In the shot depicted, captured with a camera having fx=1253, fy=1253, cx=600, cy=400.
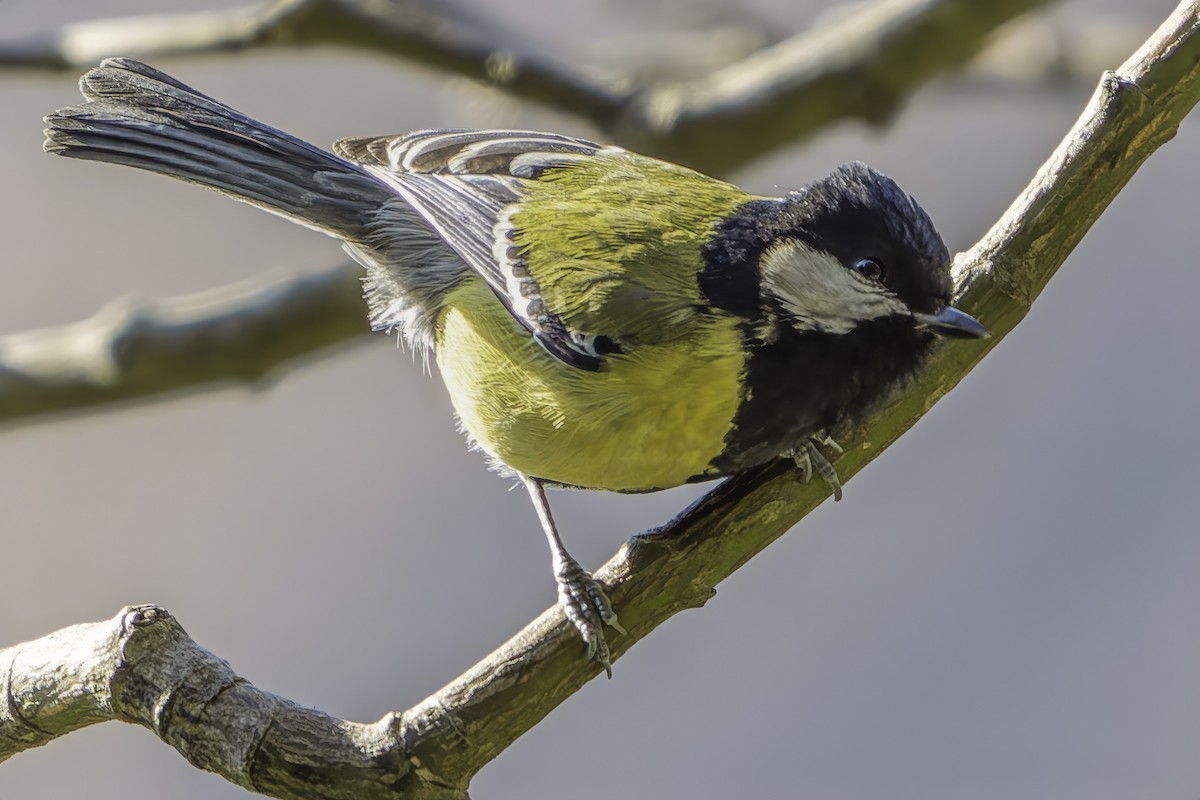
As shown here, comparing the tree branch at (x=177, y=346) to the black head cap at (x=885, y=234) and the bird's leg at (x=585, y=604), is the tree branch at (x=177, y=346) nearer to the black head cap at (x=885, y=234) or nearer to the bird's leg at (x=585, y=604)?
the bird's leg at (x=585, y=604)

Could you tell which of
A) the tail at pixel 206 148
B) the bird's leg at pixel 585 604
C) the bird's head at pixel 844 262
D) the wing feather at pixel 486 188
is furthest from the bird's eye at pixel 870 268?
the tail at pixel 206 148

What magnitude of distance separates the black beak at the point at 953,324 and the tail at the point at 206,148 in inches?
53.4

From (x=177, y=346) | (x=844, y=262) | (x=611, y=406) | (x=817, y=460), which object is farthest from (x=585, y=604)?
(x=177, y=346)

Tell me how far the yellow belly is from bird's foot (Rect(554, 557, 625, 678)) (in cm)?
20

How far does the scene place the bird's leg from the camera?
7.05ft

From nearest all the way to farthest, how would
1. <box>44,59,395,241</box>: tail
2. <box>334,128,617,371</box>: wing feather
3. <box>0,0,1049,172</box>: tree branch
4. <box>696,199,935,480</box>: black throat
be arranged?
<box>696,199,935,480</box>: black throat
<box>334,128,617,371</box>: wing feather
<box>44,59,395,241</box>: tail
<box>0,0,1049,172</box>: tree branch

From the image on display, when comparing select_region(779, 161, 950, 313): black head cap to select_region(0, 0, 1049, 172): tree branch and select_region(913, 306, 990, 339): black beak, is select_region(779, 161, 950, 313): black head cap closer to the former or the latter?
select_region(913, 306, 990, 339): black beak

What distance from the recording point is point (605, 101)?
3510 mm

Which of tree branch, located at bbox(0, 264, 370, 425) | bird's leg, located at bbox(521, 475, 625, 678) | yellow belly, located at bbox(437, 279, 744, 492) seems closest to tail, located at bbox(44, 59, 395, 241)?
tree branch, located at bbox(0, 264, 370, 425)

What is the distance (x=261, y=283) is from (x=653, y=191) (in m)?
1.37

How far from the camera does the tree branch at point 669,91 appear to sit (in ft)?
10.7

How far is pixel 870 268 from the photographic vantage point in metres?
2.22

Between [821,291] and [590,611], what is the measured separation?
0.71 meters

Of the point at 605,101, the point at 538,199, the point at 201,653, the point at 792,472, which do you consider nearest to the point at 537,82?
the point at 605,101
